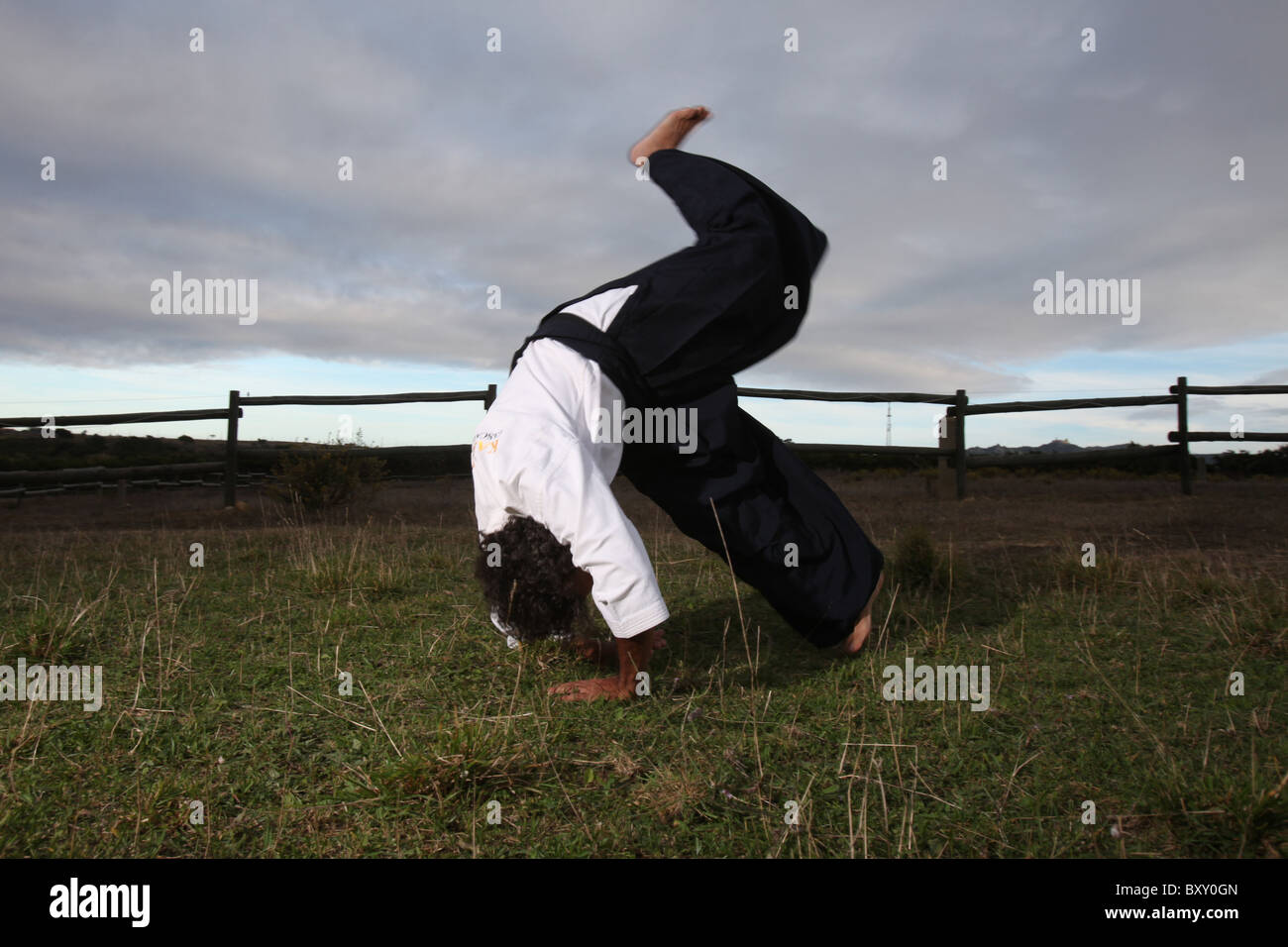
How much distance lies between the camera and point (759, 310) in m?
3.02

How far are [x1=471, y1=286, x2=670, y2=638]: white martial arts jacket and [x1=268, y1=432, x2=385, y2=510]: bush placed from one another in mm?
8050

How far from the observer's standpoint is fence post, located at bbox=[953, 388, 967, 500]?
11430mm

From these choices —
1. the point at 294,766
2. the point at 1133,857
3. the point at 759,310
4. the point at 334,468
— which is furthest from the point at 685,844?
the point at 334,468

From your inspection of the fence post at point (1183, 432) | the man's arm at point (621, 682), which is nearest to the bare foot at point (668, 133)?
the man's arm at point (621, 682)

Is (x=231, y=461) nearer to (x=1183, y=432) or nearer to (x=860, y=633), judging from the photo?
(x=860, y=633)

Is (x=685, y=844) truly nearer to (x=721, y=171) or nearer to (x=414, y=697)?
(x=414, y=697)

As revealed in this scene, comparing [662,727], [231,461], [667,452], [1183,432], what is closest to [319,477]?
[231,461]

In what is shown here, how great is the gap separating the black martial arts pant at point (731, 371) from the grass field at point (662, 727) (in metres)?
0.37

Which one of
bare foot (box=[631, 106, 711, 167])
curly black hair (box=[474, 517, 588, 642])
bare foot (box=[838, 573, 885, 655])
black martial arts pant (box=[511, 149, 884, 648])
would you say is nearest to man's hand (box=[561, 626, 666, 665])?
curly black hair (box=[474, 517, 588, 642])

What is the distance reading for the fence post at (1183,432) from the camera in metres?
11.7

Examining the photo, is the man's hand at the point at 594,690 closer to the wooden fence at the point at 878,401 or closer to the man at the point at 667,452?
the man at the point at 667,452

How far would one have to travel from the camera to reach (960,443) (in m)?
11.5

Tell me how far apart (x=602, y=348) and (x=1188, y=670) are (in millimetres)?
2503

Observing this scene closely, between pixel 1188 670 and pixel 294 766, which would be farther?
pixel 1188 670
